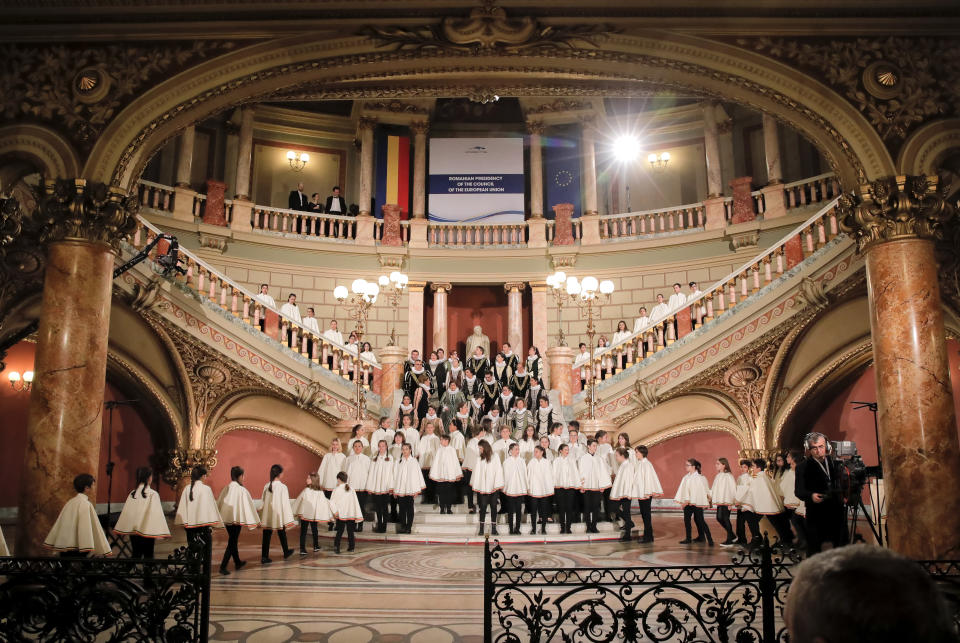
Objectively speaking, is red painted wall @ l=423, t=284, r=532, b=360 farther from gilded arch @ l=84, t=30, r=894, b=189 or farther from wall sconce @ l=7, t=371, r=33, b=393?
gilded arch @ l=84, t=30, r=894, b=189

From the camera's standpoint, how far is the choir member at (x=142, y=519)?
6477mm

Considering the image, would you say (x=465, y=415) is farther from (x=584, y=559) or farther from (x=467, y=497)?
(x=584, y=559)

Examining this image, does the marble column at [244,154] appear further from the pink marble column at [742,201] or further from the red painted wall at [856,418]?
the red painted wall at [856,418]

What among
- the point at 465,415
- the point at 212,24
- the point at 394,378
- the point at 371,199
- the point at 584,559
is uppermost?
the point at 371,199

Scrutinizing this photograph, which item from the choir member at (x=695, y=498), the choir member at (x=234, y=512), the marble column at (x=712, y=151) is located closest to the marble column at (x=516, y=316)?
the marble column at (x=712, y=151)

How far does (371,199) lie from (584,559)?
1286 centimetres

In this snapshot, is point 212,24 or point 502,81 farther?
point 502,81

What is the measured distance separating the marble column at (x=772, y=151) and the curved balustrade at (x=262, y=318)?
9.86 meters

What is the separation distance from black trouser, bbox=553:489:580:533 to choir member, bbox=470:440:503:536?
3.01ft

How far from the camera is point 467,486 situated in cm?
1127

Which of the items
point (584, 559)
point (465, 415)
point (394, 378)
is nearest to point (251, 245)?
point (394, 378)

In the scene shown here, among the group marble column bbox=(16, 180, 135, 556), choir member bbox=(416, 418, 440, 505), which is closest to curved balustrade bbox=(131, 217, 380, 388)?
choir member bbox=(416, 418, 440, 505)

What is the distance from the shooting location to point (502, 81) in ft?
27.9

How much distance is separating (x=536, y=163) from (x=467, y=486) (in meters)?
10.4
